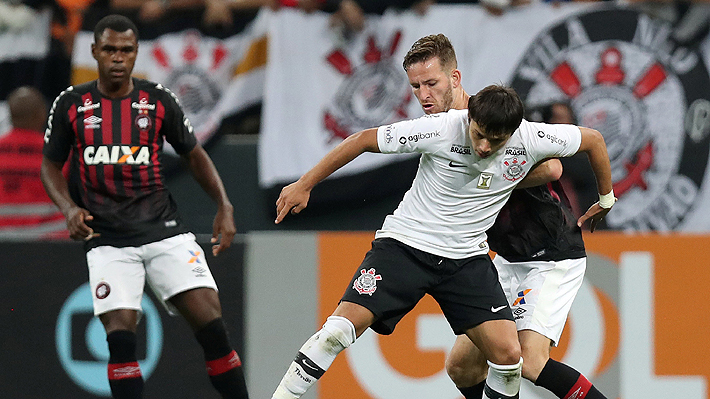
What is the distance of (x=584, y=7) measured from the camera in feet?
24.8

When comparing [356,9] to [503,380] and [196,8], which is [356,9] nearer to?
[196,8]

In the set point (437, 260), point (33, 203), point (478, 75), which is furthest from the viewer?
point (478, 75)

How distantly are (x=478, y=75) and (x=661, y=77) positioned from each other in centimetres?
137

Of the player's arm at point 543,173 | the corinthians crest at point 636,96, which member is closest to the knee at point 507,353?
the player's arm at point 543,173

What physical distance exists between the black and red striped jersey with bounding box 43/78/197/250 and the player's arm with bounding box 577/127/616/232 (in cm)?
206

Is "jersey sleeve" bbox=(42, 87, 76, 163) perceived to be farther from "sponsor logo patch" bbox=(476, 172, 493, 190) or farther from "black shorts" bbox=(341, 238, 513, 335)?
"sponsor logo patch" bbox=(476, 172, 493, 190)

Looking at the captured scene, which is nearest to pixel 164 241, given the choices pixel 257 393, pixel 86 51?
pixel 257 393

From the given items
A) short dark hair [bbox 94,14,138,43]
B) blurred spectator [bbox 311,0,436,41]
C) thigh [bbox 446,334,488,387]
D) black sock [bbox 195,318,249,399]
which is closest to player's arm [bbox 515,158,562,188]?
thigh [bbox 446,334,488,387]

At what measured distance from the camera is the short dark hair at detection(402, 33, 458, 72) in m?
4.46

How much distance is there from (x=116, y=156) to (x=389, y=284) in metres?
1.61

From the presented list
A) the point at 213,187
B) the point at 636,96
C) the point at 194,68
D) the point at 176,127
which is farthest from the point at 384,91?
the point at 176,127

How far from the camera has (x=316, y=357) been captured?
4238mm

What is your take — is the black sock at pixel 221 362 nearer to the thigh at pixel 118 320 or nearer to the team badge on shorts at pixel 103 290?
the thigh at pixel 118 320

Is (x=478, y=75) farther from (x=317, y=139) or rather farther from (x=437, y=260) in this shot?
(x=437, y=260)
